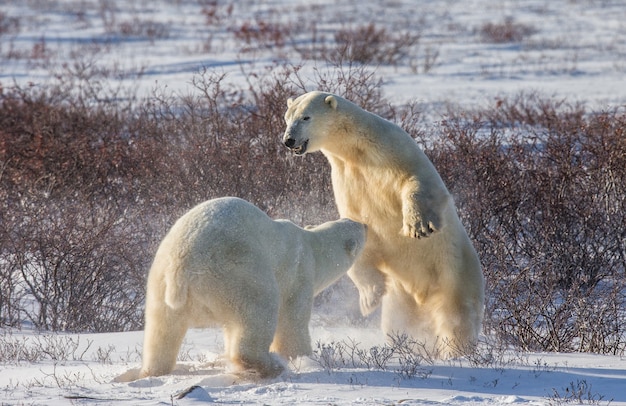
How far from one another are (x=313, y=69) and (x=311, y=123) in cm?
454

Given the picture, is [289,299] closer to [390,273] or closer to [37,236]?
[390,273]

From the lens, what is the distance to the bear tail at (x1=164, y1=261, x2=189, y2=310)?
11.2 ft

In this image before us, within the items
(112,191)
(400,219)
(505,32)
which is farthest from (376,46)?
(400,219)

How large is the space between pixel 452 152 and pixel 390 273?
2.76 meters

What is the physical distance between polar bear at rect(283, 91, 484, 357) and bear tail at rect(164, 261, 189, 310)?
3.73 ft

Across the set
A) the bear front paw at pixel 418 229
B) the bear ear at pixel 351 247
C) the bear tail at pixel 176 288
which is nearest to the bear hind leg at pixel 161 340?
the bear tail at pixel 176 288

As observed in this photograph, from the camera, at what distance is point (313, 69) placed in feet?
29.0

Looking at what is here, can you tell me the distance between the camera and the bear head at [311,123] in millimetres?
4387

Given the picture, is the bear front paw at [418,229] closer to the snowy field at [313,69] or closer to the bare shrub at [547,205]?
the snowy field at [313,69]

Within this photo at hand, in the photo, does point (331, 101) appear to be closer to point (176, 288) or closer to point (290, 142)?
point (290, 142)

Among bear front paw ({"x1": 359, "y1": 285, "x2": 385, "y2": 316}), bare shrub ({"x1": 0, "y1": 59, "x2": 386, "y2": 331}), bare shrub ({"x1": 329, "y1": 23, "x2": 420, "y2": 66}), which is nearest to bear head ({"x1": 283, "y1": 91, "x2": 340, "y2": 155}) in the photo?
bear front paw ({"x1": 359, "y1": 285, "x2": 385, "y2": 316})

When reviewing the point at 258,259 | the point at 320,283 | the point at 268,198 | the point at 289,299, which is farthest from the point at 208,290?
the point at 268,198

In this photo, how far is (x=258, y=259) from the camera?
3598 mm

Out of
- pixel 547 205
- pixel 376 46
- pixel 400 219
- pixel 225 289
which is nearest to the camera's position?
pixel 225 289
